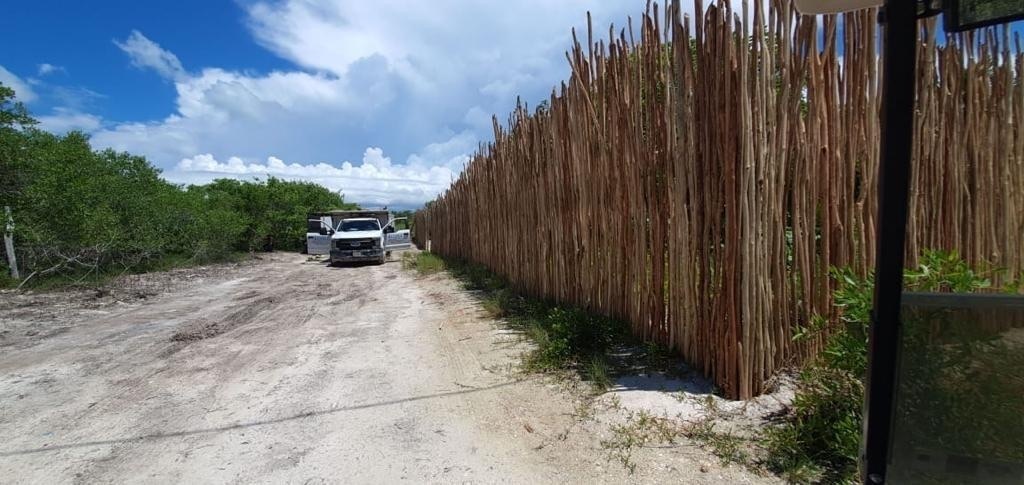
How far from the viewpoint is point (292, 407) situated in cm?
393

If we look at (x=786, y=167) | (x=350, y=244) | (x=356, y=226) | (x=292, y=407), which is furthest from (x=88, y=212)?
(x=786, y=167)

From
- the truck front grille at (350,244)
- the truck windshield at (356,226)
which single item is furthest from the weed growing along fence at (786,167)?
the truck windshield at (356,226)

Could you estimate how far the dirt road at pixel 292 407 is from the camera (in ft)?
9.76

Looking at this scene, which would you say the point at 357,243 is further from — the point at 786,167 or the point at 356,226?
the point at 786,167

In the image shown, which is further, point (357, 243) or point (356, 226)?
point (356, 226)

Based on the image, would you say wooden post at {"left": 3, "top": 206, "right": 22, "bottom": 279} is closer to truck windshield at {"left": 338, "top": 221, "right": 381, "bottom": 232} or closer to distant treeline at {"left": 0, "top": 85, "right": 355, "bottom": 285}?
distant treeline at {"left": 0, "top": 85, "right": 355, "bottom": 285}

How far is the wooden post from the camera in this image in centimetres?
1064

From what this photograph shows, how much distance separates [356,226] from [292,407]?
1602 centimetres

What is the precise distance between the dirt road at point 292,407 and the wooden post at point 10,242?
4316 mm

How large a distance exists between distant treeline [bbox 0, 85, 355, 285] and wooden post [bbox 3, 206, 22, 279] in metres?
0.09

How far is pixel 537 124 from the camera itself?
22.3 ft

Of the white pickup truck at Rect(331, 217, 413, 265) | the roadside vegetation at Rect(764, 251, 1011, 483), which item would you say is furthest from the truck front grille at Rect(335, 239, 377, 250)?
the roadside vegetation at Rect(764, 251, 1011, 483)

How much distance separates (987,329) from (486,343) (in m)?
4.79

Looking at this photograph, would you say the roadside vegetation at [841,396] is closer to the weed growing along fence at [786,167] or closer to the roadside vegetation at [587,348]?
the weed growing along fence at [786,167]
